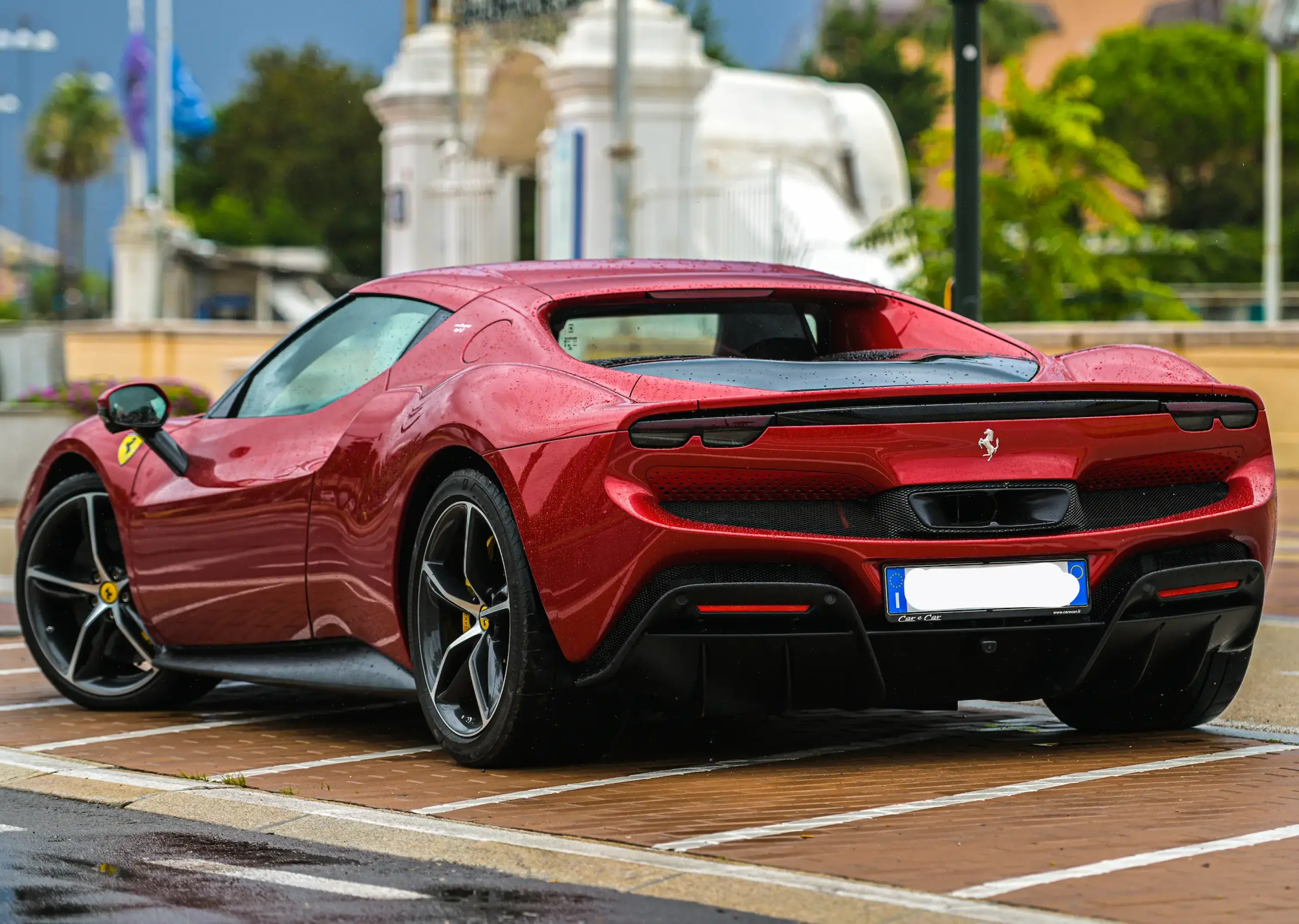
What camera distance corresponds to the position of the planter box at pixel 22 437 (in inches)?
755

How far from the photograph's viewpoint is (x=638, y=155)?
88.6ft

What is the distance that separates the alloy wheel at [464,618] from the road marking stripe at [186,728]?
4.20 feet

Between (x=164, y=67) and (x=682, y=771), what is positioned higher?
(x=164, y=67)

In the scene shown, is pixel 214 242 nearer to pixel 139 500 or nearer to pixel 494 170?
pixel 494 170

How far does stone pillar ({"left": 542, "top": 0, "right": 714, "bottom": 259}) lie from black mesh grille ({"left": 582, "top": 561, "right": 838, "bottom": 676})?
71.7ft

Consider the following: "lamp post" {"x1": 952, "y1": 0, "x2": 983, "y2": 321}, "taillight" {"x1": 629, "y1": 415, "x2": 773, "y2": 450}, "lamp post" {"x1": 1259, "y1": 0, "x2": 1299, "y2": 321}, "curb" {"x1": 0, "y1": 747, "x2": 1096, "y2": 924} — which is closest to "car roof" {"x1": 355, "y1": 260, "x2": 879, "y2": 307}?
"taillight" {"x1": 629, "y1": 415, "x2": 773, "y2": 450}

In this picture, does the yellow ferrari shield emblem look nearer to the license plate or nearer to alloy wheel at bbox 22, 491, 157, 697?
alloy wheel at bbox 22, 491, 157, 697

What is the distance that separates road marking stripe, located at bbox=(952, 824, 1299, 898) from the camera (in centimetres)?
413

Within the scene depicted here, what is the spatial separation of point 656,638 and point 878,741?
1231 millimetres

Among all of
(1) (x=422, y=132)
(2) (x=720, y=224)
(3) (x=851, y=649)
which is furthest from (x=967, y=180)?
(1) (x=422, y=132)

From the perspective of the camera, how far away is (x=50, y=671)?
24.1ft

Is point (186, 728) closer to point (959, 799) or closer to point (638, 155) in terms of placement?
point (959, 799)

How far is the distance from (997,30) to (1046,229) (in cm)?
6940

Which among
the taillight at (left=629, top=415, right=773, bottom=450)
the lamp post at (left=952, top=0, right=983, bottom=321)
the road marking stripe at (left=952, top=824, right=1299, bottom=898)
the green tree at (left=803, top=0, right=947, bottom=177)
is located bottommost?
the road marking stripe at (left=952, top=824, right=1299, bottom=898)
